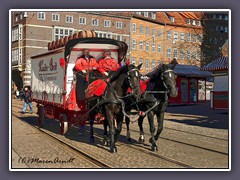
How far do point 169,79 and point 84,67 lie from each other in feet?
10.7

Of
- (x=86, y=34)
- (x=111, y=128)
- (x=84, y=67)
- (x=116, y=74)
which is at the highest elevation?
(x=86, y=34)

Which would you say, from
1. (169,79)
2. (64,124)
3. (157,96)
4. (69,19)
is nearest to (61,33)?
(69,19)

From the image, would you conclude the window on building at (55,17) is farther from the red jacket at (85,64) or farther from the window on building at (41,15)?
the red jacket at (85,64)

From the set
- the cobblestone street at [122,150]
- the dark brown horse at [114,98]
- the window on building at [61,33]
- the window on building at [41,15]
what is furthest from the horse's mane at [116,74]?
the window on building at [61,33]

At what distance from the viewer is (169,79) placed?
32.7 feet

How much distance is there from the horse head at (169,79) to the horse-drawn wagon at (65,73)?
2.42 metres

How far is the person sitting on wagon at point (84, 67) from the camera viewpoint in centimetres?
1198

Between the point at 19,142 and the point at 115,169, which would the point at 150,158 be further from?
the point at 19,142

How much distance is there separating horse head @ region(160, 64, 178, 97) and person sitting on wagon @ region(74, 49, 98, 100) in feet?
9.09

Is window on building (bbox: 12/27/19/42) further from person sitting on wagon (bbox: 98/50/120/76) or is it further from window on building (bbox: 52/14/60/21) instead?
person sitting on wagon (bbox: 98/50/120/76)

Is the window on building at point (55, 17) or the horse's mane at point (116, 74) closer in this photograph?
the window on building at point (55, 17)

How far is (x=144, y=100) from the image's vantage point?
11.0 metres

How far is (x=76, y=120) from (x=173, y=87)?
4.19 meters

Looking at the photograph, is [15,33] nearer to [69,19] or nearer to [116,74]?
[69,19]
